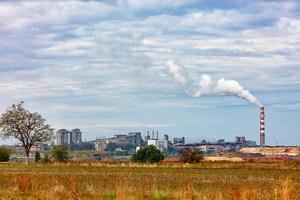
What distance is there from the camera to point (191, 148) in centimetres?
9838

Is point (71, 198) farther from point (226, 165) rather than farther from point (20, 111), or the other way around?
point (20, 111)

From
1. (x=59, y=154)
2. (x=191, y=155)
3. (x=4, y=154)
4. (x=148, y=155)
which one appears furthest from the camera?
(x=4, y=154)

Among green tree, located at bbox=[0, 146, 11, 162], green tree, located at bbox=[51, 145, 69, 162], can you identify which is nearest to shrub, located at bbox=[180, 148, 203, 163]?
green tree, located at bbox=[51, 145, 69, 162]

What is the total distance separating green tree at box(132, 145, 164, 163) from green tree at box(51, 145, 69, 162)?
14.5 meters

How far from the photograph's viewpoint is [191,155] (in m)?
97.6

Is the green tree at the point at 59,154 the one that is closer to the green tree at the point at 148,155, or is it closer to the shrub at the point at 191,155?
the green tree at the point at 148,155

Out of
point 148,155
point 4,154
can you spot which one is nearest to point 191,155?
point 148,155

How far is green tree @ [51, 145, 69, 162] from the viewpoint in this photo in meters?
108

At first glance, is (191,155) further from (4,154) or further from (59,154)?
(4,154)

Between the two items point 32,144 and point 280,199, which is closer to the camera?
point 280,199

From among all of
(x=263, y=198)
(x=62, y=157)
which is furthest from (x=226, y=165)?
(x=263, y=198)

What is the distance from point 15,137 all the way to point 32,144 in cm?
364

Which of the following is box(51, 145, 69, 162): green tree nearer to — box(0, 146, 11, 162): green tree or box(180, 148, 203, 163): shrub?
box(0, 146, 11, 162): green tree

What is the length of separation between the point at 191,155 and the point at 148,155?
8566 mm
